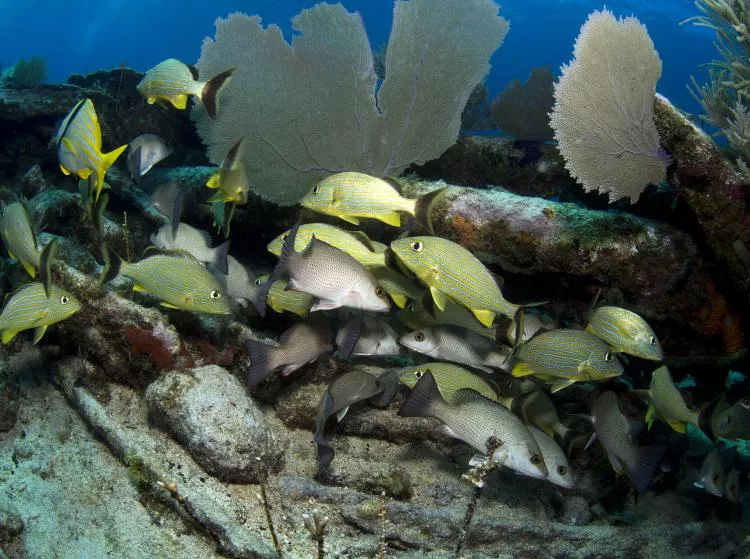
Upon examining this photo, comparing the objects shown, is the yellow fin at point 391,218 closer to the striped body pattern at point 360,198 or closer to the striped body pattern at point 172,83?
the striped body pattern at point 360,198

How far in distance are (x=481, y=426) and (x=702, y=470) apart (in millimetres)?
2203

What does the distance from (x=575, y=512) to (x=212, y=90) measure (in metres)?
4.65

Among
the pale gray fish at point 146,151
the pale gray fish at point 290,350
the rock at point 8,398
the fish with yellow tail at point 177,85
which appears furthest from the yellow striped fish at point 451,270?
the pale gray fish at point 146,151

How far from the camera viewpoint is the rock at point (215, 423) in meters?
3.03

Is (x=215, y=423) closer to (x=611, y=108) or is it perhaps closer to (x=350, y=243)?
(x=350, y=243)

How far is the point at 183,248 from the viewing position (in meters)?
3.84

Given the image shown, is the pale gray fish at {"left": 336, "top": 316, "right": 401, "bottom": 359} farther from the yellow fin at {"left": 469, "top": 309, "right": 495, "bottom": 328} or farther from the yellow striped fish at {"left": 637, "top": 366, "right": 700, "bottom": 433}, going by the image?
the yellow striped fish at {"left": 637, "top": 366, "right": 700, "bottom": 433}

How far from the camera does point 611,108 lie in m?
3.68

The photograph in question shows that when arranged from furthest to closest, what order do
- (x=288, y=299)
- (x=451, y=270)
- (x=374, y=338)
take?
1. (x=288, y=299)
2. (x=374, y=338)
3. (x=451, y=270)

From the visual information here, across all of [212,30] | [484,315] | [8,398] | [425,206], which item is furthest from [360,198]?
[212,30]

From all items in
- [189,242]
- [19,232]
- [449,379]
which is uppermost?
[19,232]

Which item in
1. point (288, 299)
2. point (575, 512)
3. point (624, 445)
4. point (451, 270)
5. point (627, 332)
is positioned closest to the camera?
point (451, 270)

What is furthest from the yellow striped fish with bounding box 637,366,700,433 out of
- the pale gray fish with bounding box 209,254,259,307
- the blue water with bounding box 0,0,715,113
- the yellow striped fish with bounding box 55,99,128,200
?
the blue water with bounding box 0,0,715,113

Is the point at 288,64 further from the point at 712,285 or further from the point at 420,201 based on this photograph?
the point at 712,285
